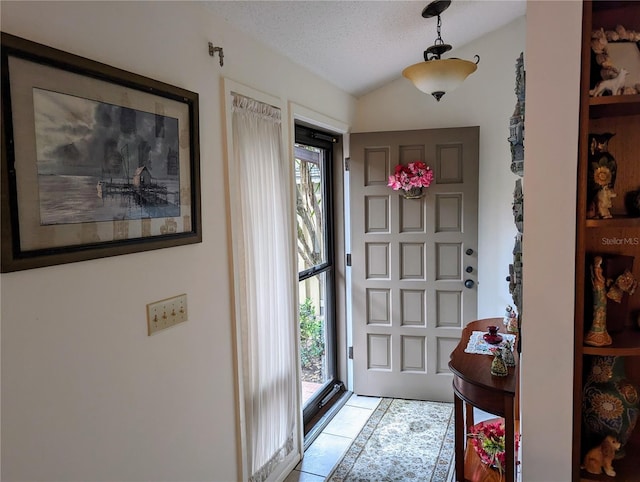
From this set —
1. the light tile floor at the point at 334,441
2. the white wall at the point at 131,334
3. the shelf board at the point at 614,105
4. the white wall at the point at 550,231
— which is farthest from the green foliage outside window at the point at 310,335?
the shelf board at the point at 614,105

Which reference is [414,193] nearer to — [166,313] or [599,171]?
[599,171]

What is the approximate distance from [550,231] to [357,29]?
1584 millimetres

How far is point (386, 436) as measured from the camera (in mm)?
2771

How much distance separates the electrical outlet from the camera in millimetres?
1490

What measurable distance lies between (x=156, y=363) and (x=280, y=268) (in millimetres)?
884

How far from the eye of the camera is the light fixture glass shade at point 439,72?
226 cm

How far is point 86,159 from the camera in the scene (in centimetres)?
121

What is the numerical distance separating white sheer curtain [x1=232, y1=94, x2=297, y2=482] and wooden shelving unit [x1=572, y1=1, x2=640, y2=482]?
1316 mm

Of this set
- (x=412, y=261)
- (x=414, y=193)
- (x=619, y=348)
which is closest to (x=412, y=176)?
(x=414, y=193)

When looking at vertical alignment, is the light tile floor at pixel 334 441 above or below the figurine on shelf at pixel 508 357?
below

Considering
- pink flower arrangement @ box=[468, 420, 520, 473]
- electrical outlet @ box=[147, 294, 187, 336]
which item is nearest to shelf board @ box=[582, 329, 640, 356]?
pink flower arrangement @ box=[468, 420, 520, 473]

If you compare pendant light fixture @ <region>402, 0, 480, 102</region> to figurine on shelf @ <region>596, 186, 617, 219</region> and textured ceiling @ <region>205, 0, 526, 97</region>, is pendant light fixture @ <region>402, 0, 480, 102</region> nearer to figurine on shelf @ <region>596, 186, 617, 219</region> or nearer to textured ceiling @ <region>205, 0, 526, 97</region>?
textured ceiling @ <region>205, 0, 526, 97</region>

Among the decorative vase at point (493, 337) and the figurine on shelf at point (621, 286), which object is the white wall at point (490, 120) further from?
the figurine on shelf at point (621, 286)

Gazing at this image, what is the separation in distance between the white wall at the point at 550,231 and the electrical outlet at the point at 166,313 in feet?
3.84
